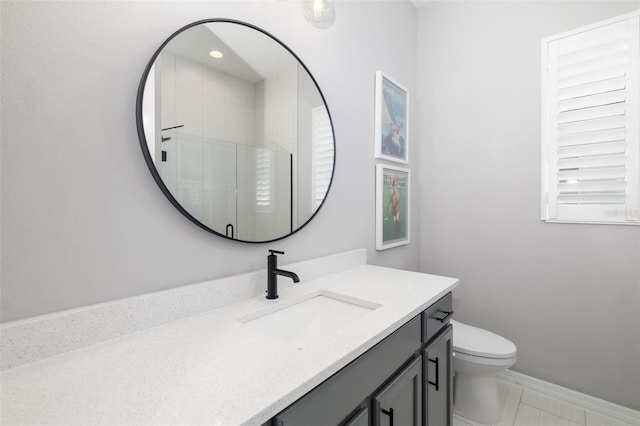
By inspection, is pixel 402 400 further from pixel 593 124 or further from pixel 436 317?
pixel 593 124

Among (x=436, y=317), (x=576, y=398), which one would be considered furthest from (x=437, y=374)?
(x=576, y=398)

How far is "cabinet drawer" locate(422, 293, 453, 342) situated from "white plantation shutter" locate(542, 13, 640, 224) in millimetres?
1090

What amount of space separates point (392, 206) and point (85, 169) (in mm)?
1749

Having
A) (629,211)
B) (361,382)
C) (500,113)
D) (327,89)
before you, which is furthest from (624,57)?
(361,382)

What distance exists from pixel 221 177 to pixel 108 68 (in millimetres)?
458

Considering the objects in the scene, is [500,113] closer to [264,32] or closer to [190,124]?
[264,32]

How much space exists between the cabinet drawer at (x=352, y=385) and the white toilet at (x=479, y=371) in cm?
79

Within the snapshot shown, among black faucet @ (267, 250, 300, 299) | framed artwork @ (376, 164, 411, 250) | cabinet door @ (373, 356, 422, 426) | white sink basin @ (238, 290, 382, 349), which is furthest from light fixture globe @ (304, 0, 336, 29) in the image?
cabinet door @ (373, 356, 422, 426)

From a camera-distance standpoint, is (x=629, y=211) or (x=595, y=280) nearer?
(x=629, y=211)

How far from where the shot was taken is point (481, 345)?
1.72m

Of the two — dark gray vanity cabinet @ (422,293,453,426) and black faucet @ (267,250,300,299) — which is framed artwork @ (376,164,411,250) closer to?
dark gray vanity cabinet @ (422,293,453,426)

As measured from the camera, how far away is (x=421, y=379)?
47.4 inches

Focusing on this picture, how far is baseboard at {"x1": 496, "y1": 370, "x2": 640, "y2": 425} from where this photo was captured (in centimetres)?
170

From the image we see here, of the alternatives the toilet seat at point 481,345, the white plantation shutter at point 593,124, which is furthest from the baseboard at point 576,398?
the white plantation shutter at point 593,124
